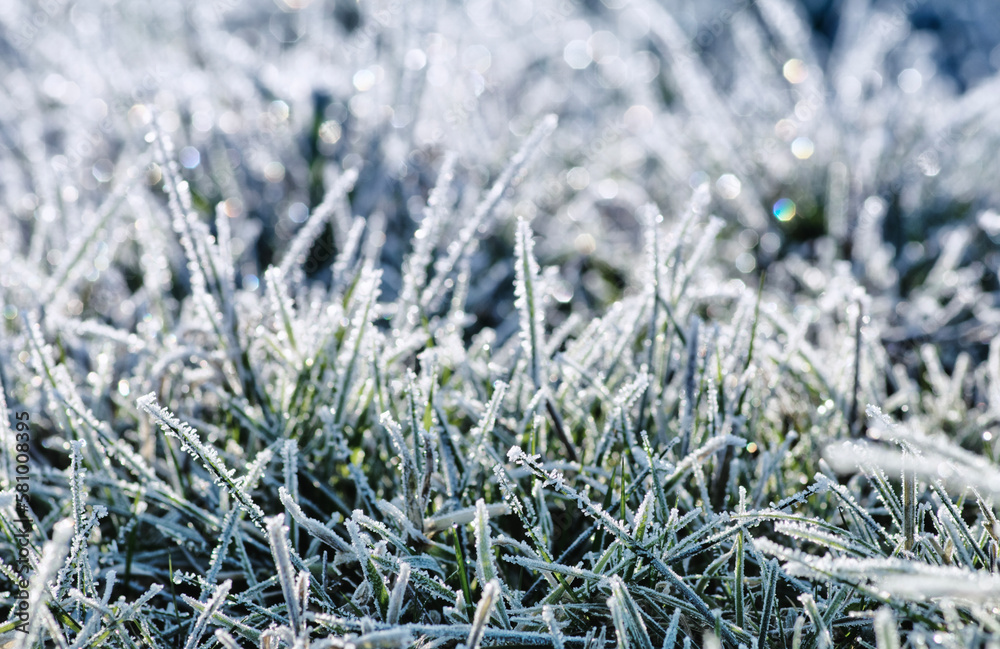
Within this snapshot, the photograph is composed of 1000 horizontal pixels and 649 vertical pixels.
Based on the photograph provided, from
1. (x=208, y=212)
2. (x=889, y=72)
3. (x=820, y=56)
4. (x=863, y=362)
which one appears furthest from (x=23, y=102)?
(x=820, y=56)

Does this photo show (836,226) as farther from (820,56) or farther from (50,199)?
(820,56)

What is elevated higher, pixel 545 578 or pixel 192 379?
pixel 192 379

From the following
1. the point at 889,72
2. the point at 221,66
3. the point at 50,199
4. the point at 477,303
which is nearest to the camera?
the point at 50,199

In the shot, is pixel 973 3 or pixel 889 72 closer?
pixel 889 72

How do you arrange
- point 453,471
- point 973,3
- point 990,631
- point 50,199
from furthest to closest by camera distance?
point 973,3
point 50,199
point 453,471
point 990,631

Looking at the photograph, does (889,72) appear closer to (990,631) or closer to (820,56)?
(820,56)

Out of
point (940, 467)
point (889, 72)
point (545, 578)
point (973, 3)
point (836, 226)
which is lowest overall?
point (545, 578)
